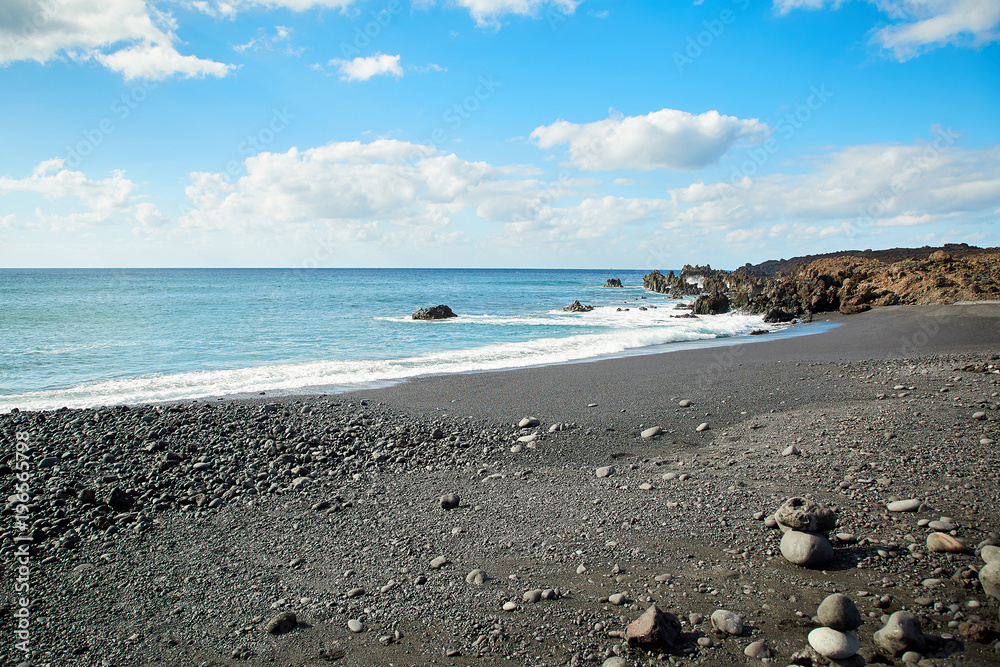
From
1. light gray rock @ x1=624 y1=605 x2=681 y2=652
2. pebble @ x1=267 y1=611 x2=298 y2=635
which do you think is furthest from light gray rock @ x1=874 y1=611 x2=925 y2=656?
pebble @ x1=267 y1=611 x2=298 y2=635

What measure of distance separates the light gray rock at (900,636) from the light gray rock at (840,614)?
0.48ft

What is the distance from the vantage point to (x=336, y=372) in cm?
1490

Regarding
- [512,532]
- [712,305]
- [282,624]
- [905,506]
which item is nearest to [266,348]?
[512,532]

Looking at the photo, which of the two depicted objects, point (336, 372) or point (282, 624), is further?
point (336, 372)

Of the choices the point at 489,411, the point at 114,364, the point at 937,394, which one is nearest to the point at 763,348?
the point at 937,394

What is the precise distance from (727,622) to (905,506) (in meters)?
2.85

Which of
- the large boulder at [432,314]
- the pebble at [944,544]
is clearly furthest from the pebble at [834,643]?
the large boulder at [432,314]

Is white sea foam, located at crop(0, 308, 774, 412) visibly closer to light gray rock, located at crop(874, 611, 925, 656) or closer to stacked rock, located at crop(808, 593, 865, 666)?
stacked rock, located at crop(808, 593, 865, 666)

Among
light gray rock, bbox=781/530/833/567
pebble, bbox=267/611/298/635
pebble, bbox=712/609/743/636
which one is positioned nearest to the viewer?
pebble, bbox=712/609/743/636

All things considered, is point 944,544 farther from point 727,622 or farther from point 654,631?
point 654,631

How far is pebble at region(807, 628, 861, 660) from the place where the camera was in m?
3.14

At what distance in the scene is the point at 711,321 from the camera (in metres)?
30.1

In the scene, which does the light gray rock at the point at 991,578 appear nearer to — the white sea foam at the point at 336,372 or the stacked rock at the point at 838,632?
the stacked rock at the point at 838,632

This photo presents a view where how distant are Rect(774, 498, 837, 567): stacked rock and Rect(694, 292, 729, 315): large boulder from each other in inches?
1333
